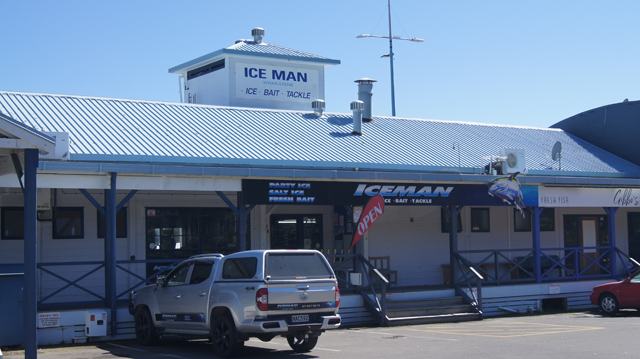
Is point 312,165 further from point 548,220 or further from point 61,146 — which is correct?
point 548,220

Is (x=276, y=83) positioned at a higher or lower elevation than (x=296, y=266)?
higher

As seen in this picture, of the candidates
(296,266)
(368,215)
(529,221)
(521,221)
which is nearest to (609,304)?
(521,221)

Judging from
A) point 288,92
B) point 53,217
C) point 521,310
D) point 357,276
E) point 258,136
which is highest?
point 288,92

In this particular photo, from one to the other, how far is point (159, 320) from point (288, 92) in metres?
14.2

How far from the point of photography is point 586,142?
82.4 ft

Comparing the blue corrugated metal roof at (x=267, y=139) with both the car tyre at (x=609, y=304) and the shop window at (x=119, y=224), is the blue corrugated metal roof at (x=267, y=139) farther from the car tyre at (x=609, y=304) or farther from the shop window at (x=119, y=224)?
the car tyre at (x=609, y=304)

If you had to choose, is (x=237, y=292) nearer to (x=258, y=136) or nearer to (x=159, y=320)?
(x=159, y=320)

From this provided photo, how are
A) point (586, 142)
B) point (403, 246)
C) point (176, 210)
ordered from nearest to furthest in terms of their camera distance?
point (176, 210), point (403, 246), point (586, 142)

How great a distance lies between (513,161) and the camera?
1855 cm

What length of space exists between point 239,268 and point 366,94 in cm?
1205

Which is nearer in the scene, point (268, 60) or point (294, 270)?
point (294, 270)

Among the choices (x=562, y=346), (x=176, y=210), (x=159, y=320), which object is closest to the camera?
(x=562, y=346)

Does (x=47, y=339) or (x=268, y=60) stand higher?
(x=268, y=60)

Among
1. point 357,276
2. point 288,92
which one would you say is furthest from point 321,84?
point 357,276
